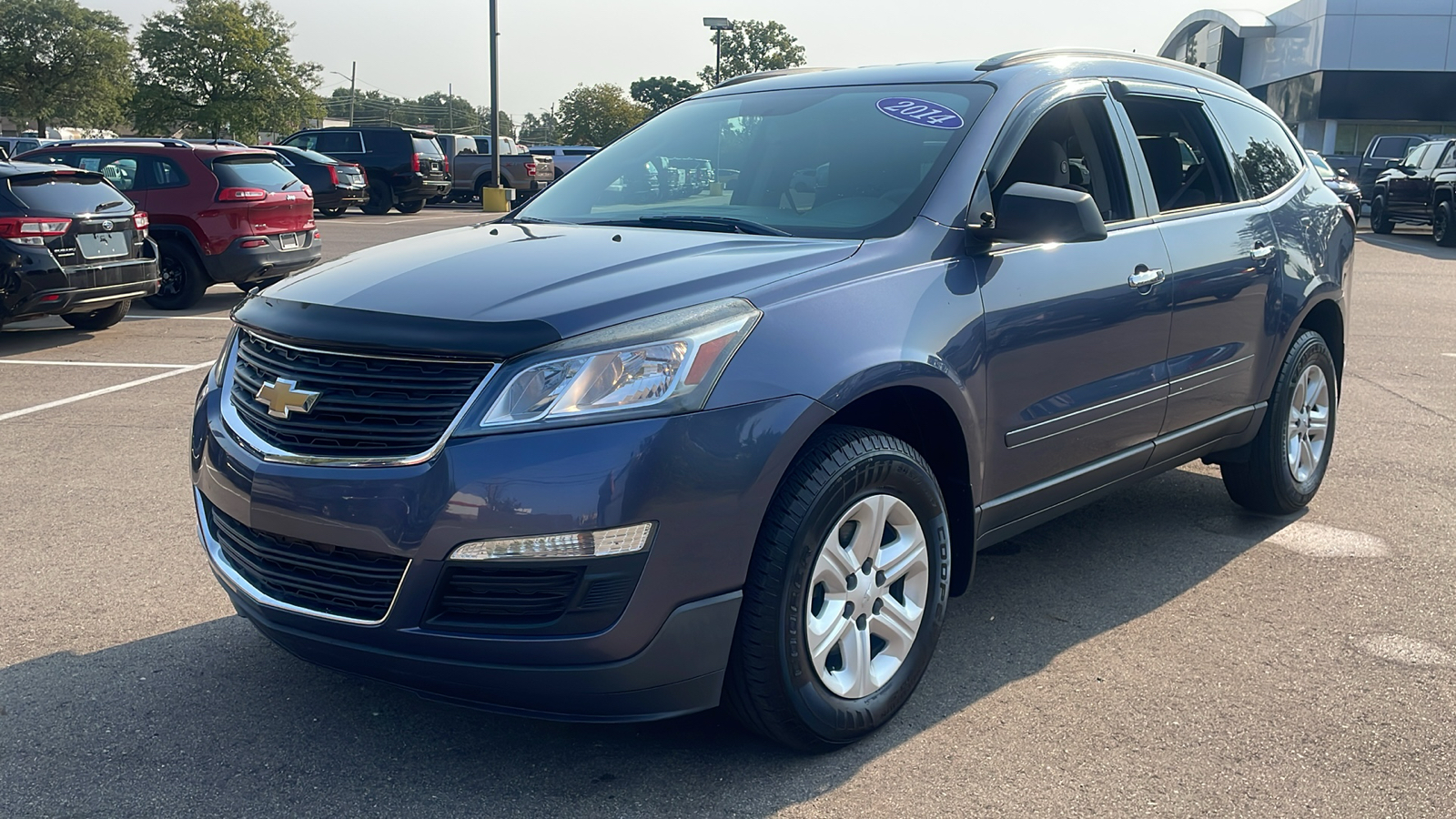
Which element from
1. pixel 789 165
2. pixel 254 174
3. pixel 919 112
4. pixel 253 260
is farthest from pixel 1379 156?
pixel 789 165

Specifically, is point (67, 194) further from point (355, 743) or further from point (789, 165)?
point (355, 743)

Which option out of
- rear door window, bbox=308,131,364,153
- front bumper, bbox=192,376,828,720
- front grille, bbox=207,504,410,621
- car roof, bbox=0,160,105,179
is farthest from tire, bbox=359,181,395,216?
front bumper, bbox=192,376,828,720

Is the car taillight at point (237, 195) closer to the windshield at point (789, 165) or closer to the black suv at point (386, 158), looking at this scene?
the windshield at point (789, 165)

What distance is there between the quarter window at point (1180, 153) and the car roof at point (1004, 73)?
0.12 metres

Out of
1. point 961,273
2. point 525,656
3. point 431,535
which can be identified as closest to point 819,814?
point 525,656

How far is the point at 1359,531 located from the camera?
16.8 ft

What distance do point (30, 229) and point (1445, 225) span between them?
21.2 meters

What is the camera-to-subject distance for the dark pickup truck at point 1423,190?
21.3 metres

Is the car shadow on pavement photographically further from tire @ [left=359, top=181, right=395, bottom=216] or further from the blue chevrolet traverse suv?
tire @ [left=359, top=181, right=395, bottom=216]

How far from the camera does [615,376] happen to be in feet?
8.92

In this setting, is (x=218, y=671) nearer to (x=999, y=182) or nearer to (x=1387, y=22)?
(x=999, y=182)

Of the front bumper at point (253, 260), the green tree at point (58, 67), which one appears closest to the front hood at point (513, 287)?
the front bumper at point (253, 260)

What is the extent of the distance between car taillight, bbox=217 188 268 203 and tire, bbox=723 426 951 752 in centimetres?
1069

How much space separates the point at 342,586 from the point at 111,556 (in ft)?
7.54
